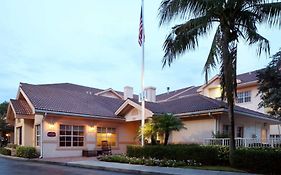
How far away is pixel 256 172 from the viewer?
16578 millimetres

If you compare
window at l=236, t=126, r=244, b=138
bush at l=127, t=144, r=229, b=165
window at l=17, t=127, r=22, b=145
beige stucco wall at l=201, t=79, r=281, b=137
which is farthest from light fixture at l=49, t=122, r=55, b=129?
beige stucco wall at l=201, t=79, r=281, b=137

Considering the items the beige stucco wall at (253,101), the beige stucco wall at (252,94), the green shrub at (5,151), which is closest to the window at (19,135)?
the green shrub at (5,151)

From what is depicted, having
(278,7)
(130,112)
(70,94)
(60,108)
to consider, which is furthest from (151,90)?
(278,7)

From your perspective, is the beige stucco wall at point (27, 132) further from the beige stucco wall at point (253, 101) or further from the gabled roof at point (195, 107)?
the beige stucco wall at point (253, 101)

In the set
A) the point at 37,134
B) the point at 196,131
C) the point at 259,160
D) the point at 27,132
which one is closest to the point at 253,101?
the point at 196,131

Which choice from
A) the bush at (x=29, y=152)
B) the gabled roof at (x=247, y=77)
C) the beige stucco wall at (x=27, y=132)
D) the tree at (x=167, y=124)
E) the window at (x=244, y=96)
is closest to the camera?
the tree at (x=167, y=124)

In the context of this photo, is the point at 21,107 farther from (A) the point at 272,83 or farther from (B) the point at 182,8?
(A) the point at 272,83

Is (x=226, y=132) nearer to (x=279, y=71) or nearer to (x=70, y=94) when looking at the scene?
(x=279, y=71)

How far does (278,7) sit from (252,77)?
21.7m

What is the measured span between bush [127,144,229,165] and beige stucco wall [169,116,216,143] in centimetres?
384

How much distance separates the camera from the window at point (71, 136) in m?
28.0

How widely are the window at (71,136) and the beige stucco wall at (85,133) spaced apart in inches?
12.2

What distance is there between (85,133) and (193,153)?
1192 centimetres

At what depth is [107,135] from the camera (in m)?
31.3
